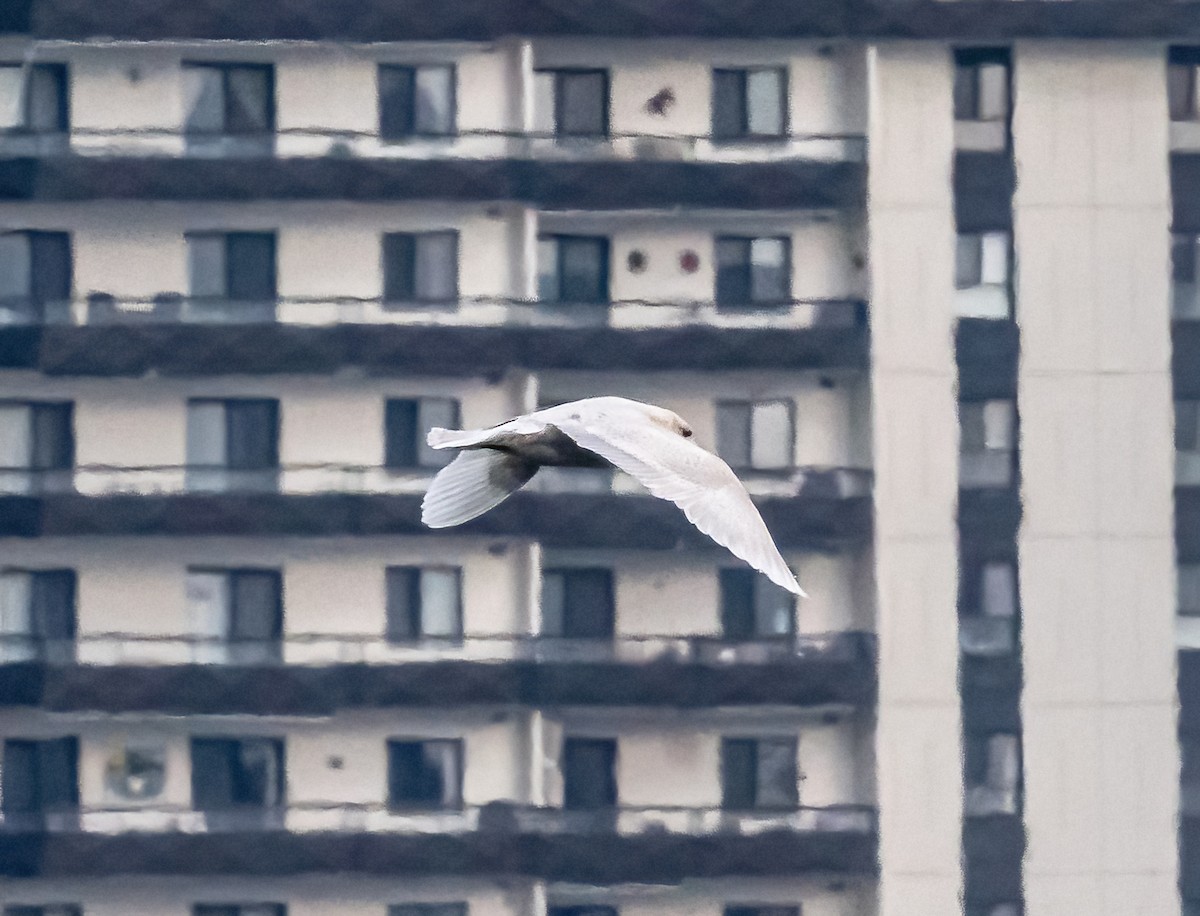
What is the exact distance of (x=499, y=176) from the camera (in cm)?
5328

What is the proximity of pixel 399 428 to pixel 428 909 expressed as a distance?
9216 millimetres

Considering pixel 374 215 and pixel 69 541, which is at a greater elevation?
pixel 374 215

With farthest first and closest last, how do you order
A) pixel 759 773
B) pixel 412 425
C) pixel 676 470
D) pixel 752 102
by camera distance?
pixel 759 773 → pixel 752 102 → pixel 412 425 → pixel 676 470

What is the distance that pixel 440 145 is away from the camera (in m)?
53.9

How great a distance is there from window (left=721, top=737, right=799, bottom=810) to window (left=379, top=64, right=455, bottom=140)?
519 inches

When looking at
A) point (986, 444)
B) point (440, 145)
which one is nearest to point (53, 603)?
point (440, 145)

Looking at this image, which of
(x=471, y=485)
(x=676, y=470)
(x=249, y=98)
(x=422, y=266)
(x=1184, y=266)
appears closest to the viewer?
(x=676, y=470)

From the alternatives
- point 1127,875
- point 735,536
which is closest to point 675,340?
point 1127,875

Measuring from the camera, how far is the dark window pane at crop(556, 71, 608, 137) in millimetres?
54719

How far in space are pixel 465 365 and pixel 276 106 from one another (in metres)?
6.32

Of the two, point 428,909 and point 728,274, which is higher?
point 728,274

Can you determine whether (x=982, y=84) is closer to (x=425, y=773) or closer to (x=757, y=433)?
(x=757, y=433)

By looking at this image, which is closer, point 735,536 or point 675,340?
point 735,536

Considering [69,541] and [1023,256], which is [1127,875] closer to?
[1023,256]
